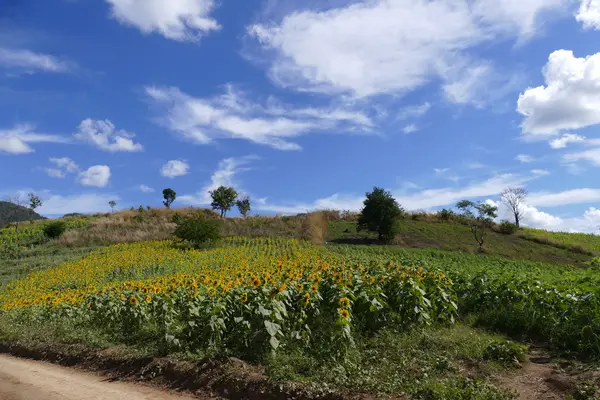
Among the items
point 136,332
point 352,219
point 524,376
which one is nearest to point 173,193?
point 352,219

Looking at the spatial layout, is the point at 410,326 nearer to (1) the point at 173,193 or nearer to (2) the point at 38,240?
(2) the point at 38,240

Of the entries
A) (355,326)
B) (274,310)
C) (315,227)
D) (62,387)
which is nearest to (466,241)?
(315,227)

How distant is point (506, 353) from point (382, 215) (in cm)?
2951

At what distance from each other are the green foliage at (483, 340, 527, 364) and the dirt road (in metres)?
4.54

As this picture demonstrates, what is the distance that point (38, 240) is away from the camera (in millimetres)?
40531

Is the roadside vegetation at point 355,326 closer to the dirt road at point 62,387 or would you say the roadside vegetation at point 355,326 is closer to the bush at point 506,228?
the dirt road at point 62,387

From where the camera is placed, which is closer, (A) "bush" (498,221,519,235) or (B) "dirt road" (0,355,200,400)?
(B) "dirt road" (0,355,200,400)

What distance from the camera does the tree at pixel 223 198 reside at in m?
73.2

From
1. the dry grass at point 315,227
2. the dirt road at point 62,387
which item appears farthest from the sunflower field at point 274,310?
the dry grass at point 315,227

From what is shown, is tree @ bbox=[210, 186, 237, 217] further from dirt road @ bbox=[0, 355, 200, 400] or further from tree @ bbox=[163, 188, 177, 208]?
dirt road @ bbox=[0, 355, 200, 400]

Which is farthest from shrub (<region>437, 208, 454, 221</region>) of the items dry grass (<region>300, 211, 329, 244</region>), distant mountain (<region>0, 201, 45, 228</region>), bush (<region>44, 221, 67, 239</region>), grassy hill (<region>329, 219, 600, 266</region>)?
distant mountain (<region>0, 201, 45, 228</region>)

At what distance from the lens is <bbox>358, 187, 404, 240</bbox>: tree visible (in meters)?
35.7

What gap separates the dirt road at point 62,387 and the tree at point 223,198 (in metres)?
65.2

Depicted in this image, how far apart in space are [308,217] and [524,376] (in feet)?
129
